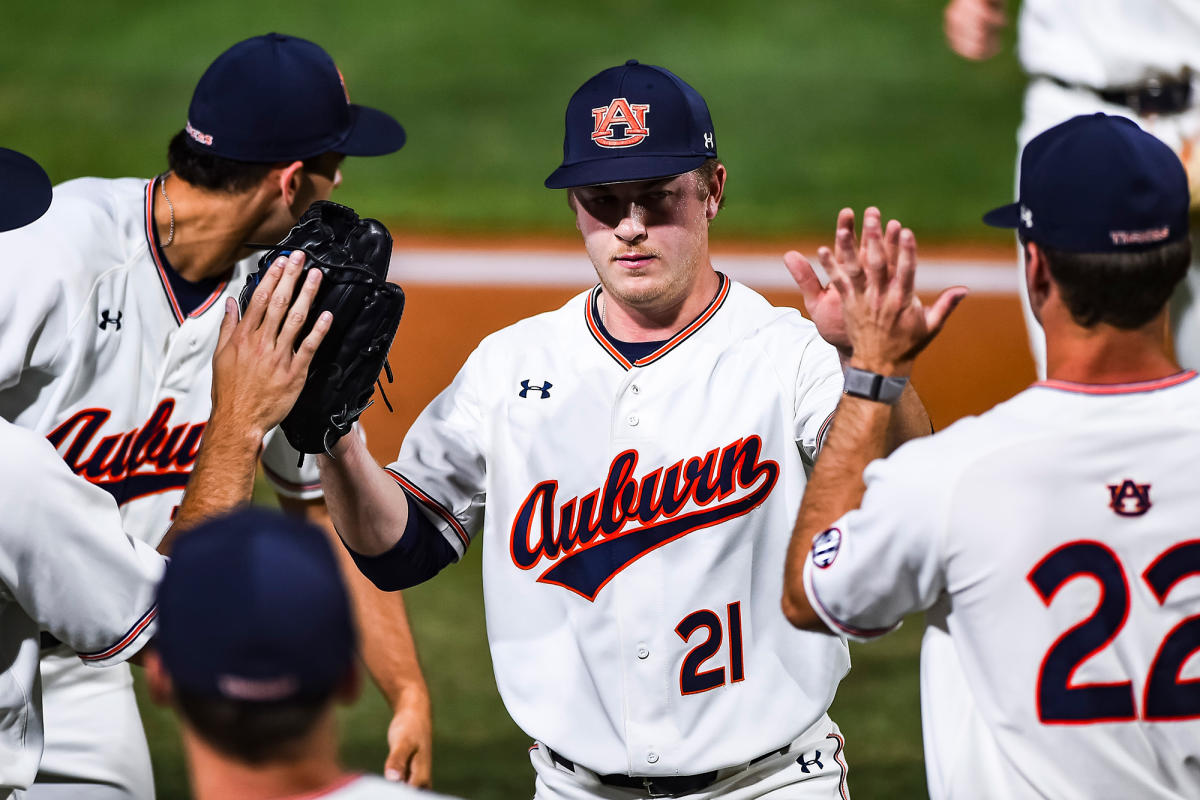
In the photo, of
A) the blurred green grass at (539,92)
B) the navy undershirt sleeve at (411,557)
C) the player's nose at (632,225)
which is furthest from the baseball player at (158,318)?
the blurred green grass at (539,92)

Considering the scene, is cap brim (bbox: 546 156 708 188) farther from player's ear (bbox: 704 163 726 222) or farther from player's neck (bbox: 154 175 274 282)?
player's neck (bbox: 154 175 274 282)

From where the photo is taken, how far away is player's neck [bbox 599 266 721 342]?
3422 millimetres

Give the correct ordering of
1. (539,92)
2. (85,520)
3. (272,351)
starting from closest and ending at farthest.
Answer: (85,520), (272,351), (539,92)

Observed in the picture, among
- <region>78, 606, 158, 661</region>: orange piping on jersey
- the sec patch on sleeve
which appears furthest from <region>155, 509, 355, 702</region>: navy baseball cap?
<region>78, 606, 158, 661</region>: orange piping on jersey

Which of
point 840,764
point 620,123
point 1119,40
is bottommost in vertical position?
point 840,764

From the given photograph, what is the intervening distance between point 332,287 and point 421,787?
4.13 ft

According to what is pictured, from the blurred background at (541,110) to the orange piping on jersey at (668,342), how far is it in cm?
485

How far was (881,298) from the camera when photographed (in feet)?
8.38

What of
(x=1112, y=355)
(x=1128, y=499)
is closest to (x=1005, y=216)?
(x=1112, y=355)

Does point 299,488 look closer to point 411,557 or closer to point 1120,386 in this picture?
point 411,557

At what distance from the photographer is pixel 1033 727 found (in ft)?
7.59

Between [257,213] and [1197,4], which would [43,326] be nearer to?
[257,213]

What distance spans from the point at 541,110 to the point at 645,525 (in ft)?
33.0

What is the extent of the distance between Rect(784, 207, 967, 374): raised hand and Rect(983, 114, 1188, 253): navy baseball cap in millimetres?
210
